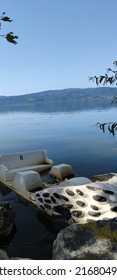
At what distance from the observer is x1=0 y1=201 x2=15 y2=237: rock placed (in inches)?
501

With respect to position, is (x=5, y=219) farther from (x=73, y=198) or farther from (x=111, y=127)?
(x=111, y=127)

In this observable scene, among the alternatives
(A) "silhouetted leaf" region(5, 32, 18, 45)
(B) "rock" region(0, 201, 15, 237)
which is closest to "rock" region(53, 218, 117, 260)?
(A) "silhouetted leaf" region(5, 32, 18, 45)

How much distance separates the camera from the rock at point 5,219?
501 inches

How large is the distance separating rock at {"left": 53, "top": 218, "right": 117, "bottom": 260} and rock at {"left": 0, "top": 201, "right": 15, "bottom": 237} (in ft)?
22.2

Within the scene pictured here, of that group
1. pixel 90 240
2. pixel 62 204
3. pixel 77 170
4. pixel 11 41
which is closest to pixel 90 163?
pixel 77 170

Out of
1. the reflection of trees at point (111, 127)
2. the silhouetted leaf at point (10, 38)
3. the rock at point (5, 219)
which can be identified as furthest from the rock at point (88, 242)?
the rock at point (5, 219)

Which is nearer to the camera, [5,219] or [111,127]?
[111,127]

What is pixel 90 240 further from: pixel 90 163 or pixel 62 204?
pixel 90 163

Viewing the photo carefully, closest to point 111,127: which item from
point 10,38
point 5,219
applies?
point 10,38

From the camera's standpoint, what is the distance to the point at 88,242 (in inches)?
240

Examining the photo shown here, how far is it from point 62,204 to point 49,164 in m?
11.4

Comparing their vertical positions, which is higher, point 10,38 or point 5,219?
point 10,38

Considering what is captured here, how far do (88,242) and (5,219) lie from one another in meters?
7.61

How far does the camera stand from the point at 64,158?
33.8m
